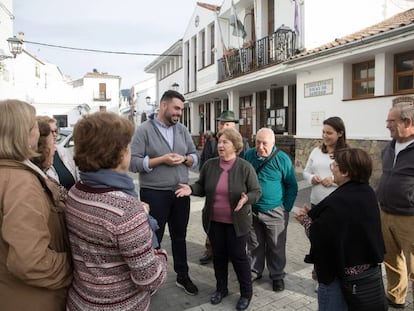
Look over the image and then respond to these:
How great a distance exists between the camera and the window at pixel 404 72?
26.6 feet

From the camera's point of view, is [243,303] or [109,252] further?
[243,303]

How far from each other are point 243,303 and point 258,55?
36.4ft

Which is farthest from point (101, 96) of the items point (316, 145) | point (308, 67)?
point (316, 145)

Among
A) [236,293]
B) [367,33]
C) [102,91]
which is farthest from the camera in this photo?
[102,91]

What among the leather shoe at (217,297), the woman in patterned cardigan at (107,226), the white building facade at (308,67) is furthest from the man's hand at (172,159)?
the white building facade at (308,67)

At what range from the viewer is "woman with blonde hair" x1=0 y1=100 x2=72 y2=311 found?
1446 millimetres

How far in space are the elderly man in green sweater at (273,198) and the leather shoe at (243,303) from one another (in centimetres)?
47

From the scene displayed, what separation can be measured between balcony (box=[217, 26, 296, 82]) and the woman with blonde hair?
10.1m

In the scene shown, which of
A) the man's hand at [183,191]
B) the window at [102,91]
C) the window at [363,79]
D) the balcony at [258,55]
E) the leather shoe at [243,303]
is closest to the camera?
the man's hand at [183,191]

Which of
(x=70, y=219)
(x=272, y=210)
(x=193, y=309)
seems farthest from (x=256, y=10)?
(x=70, y=219)

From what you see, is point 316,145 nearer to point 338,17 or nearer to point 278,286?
point 338,17

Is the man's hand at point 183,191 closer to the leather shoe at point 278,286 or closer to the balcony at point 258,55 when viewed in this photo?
the leather shoe at point 278,286

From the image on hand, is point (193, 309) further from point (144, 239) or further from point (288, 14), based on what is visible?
point (288, 14)

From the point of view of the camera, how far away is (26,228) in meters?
1.45
